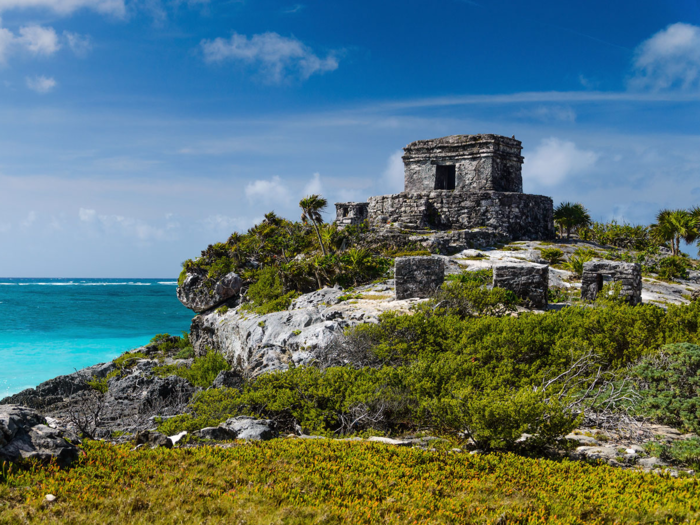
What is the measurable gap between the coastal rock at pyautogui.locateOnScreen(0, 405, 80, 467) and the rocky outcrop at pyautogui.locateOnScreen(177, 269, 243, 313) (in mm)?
16397

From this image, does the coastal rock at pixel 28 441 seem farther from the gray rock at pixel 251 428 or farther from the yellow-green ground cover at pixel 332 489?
the gray rock at pixel 251 428

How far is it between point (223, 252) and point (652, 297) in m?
18.4

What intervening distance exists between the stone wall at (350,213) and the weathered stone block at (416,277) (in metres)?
10.6

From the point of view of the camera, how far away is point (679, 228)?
23.0 m

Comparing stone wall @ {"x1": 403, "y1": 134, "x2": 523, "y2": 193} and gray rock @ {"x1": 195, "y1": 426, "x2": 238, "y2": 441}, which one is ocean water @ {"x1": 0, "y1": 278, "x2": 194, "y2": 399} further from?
gray rock @ {"x1": 195, "y1": 426, "x2": 238, "y2": 441}

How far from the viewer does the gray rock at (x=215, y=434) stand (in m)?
6.46

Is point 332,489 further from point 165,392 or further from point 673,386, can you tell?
point 165,392

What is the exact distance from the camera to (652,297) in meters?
14.6

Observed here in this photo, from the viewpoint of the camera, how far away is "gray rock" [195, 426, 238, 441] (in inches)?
254

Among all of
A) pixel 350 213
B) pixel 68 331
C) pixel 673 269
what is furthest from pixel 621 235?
pixel 68 331

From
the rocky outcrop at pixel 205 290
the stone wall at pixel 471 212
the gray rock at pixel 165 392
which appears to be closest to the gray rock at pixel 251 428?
the gray rock at pixel 165 392

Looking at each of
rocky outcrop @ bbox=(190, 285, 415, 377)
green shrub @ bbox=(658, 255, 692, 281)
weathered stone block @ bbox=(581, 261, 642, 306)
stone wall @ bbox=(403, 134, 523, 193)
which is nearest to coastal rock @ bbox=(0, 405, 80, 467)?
rocky outcrop @ bbox=(190, 285, 415, 377)

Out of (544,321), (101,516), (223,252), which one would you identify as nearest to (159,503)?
(101,516)

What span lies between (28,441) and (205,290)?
1793 cm
